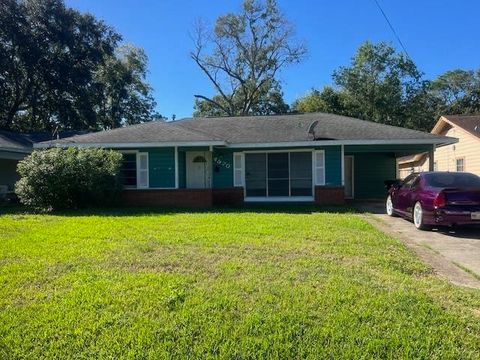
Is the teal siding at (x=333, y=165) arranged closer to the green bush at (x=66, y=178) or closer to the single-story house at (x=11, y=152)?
the green bush at (x=66, y=178)

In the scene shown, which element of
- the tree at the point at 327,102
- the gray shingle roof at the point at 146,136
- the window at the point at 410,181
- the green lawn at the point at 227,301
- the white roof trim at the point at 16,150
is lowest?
the green lawn at the point at 227,301

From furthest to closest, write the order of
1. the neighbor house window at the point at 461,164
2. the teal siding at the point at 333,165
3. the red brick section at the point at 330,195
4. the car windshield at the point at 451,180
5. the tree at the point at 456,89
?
the tree at the point at 456,89
the neighbor house window at the point at 461,164
the teal siding at the point at 333,165
the red brick section at the point at 330,195
the car windshield at the point at 451,180

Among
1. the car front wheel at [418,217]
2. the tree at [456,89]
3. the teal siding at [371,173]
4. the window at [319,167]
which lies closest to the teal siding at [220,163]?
the window at [319,167]

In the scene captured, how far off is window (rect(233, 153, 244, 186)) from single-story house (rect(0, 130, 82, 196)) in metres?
9.46

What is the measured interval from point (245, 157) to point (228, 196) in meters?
1.81

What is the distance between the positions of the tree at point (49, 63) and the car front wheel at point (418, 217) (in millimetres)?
27892

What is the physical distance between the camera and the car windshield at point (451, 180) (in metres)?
9.80

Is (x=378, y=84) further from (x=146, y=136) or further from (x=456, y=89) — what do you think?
(x=146, y=136)

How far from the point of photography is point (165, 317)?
406 cm

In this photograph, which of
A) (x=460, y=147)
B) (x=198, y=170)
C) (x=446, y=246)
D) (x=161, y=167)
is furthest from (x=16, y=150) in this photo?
(x=460, y=147)

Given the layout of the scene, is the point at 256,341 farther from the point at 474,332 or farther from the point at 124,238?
the point at 124,238

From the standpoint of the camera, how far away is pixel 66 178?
1370cm

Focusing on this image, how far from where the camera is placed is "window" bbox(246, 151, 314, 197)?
16.9 metres

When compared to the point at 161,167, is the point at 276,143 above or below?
above
